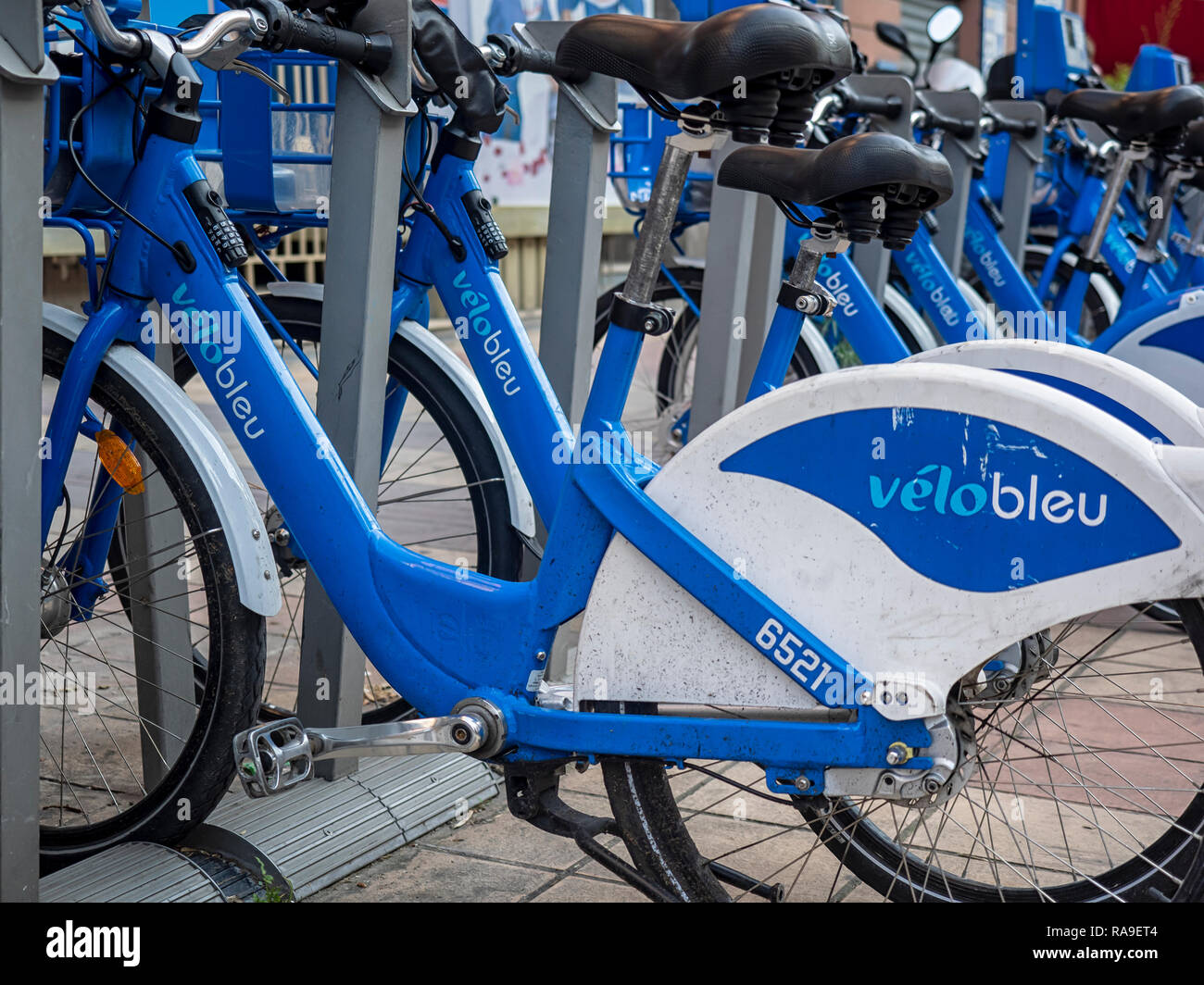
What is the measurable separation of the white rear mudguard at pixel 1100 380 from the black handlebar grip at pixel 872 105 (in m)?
2.06

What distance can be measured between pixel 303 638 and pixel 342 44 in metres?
1.07

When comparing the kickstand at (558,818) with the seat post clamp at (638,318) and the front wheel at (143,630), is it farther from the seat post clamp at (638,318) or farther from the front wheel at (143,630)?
the seat post clamp at (638,318)

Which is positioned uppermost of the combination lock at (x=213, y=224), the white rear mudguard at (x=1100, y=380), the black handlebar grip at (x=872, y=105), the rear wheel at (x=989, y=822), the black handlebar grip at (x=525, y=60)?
the black handlebar grip at (x=872, y=105)

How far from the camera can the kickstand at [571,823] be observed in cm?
210

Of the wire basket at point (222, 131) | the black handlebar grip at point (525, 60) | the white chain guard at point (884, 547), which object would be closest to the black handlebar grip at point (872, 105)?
the black handlebar grip at point (525, 60)

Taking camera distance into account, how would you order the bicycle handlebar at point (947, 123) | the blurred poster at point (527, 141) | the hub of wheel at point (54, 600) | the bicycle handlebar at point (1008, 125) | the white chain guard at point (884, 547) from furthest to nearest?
the blurred poster at point (527, 141) → the bicycle handlebar at point (1008, 125) → the bicycle handlebar at point (947, 123) → the hub of wheel at point (54, 600) → the white chain guard at point (884, 547)

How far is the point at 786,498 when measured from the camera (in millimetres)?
1915

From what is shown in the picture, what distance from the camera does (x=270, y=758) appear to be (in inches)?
86.0

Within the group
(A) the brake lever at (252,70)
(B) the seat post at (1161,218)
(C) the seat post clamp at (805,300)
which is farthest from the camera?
(B) the seat post at (1161,218)

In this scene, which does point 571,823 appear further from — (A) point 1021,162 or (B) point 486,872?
(A) point 1021,162

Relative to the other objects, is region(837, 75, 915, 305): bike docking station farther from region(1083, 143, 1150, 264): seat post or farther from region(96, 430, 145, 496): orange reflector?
region(96, 430, 145, 496): orange reflector

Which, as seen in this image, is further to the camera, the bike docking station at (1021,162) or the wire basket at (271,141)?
the bike docking station at (1021,162)

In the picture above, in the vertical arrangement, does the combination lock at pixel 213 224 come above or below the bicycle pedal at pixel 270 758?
above

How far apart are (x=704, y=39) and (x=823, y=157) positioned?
0.88 ft
